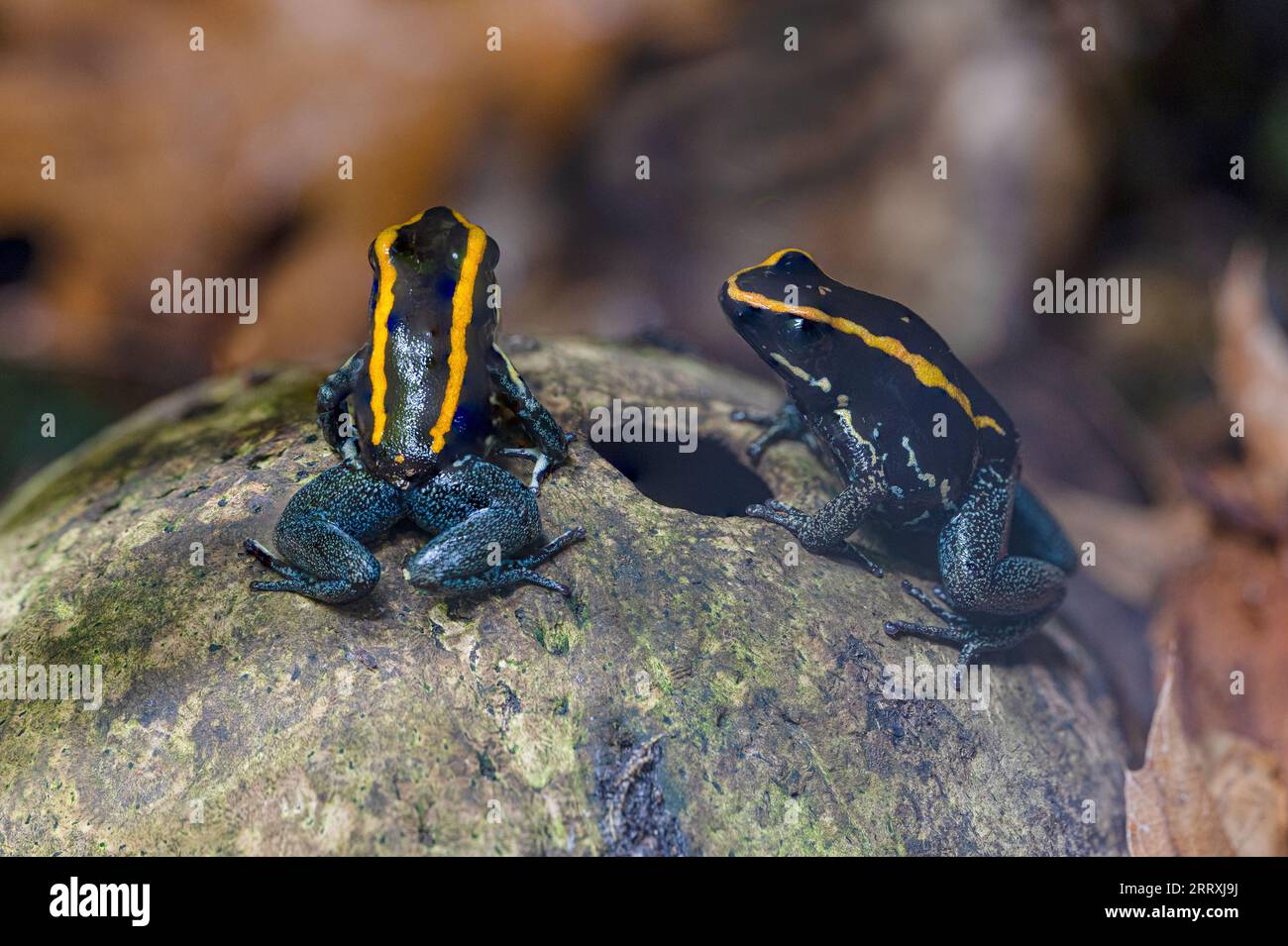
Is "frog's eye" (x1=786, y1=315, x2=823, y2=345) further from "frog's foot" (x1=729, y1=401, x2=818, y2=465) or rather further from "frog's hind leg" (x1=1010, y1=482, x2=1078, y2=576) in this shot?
"frog's hind leg" (x1=1010, y1=482, x2=1078, y2=576)

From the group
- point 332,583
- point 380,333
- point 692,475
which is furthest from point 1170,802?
point 380,333

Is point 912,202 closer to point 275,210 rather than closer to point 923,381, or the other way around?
point 923,381

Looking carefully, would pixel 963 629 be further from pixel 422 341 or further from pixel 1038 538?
pixel 422 341

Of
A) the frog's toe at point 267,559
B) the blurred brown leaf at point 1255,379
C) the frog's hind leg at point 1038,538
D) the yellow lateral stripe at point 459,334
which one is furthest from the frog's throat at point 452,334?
the blurred brown leaf at point 1255,379

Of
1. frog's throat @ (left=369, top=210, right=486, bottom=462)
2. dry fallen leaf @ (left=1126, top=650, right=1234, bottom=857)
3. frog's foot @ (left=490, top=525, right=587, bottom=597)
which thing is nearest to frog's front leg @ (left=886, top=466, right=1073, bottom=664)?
dry fallen leaf @ (left=1126, top=650, right=1234, bottom=857)

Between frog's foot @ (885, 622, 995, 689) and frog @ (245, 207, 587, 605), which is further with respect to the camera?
frog's foot @ (885, 622, 995, 689)
